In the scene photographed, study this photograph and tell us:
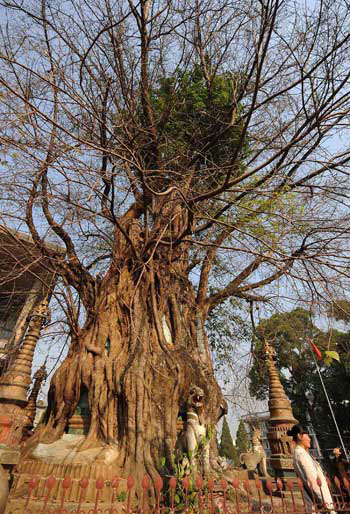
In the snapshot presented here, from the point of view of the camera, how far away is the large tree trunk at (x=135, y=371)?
179 inches

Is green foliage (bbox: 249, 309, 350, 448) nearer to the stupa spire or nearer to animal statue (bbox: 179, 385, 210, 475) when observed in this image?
the stupa spire

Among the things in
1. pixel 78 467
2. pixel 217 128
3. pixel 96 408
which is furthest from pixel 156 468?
pixel 217 128

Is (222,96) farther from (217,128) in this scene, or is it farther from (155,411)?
(155,411)

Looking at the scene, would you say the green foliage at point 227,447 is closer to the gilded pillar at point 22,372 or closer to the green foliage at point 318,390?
the green foliage at point 318,390

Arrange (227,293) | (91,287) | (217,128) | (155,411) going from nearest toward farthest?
(155,411), (217,128), (91,287), (227,293)

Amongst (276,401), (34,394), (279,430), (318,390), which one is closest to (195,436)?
(279,430)

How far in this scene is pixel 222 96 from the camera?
6305mm

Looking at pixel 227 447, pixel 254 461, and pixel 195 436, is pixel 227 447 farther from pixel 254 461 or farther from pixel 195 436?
pixel 195 436

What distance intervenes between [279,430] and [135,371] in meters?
3.39

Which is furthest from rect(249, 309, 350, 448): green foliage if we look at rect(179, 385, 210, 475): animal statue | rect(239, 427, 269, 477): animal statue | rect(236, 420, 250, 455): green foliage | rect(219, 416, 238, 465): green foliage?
rect(236, 420, 250, 455): green foliage

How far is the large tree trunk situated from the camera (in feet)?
14.9

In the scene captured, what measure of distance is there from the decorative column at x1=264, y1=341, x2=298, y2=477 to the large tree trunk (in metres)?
1.42

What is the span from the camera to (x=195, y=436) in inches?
159

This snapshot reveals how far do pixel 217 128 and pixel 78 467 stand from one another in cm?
591
